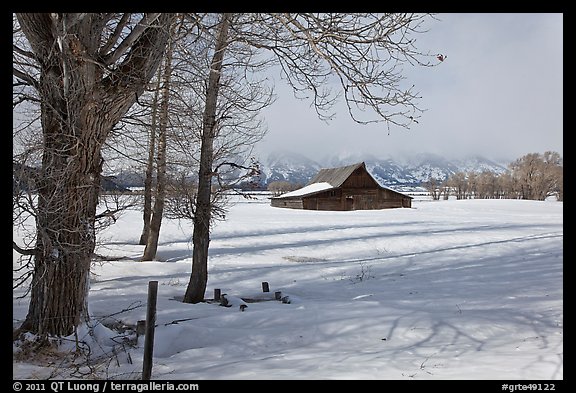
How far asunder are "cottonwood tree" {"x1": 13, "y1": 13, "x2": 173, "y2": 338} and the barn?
129 feet

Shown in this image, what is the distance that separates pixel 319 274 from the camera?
14.2 metres

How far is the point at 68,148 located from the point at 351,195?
135 ft

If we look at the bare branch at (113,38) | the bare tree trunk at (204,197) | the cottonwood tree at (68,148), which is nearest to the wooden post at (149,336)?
the cottonwood tree at (68,148)

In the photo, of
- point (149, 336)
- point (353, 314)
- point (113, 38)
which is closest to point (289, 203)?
point (353, 314)

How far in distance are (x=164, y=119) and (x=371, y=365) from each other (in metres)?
9.13

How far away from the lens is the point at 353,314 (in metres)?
7.18

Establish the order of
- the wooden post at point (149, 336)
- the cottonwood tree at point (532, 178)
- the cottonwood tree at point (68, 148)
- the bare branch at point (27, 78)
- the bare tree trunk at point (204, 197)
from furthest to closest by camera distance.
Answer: the cottonwood tree at point (532, 178) → the bare tree trunk at point (204, 197) → the bare branch at point (27, 78) → the cottonwood tree at point (68, 148) → the wooden post at point (149, 336)

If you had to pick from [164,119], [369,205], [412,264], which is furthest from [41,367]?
[369,205]

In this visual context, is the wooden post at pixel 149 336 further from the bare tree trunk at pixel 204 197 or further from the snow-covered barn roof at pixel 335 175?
the snow-covered barn roof at pixel 335 175

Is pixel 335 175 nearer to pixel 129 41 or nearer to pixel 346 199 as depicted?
pixel 346 199

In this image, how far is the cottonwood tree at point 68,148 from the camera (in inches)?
202

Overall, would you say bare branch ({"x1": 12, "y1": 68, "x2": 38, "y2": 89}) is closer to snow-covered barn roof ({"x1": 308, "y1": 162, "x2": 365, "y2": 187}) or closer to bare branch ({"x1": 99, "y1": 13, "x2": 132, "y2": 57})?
bare branch ({"x1": 99, "y1": 13, "x2": 132, "y2": 57})

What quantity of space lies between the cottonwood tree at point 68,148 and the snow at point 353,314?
58 cm
